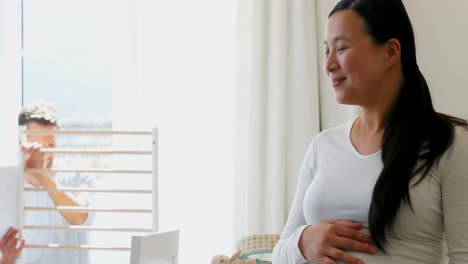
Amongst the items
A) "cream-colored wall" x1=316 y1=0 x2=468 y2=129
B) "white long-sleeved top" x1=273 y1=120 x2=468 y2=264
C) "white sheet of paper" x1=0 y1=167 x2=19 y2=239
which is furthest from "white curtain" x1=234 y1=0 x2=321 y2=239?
"white long-sleeved top" x1=273 y1=120 x2=468 y2=264

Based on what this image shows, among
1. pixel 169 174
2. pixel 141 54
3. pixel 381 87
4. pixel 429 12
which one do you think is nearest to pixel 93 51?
pixel 141 54

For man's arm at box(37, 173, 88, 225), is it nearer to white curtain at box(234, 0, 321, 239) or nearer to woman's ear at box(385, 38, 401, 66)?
Answer: white curtain at box(234, 0, 321, 239)

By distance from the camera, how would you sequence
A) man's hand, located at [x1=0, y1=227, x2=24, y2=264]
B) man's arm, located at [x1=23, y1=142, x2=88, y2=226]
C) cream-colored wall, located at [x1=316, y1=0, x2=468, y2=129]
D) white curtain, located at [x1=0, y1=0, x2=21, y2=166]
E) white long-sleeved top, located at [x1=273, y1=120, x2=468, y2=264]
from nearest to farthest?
white long-sleeved top, located at [x1=273, y1=120, x2=468, y2=264] < man's hand, located at [x1=0, y1=227, x2=24, y2=264] < cream-colored wall, located at [x1=316, y1=0, x2=468, y2=129] < man's arm, located at [x1=23, y1=142, x2=88, y2=226] < white curtain, located at [x1=0, y1=0, x2=21, y2=166]

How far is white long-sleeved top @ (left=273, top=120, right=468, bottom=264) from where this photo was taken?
1.17 m

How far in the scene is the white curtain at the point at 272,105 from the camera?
3.09 meters

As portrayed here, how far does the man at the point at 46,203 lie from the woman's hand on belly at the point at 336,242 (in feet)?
6.14

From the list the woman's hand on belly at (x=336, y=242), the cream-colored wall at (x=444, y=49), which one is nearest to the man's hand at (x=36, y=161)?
the cream-colored wall at (x=444, y=49)

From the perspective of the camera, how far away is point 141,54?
3.17 m

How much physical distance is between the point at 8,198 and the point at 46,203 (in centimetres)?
27

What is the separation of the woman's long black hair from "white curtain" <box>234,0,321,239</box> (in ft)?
5.84

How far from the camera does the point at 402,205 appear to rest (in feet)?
3.92

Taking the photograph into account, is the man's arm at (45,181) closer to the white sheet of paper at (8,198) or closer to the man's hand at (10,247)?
the white sheet of paper at (8,198)

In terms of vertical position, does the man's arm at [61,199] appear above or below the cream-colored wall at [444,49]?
below

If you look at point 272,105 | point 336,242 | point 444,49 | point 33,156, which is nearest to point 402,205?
point 336,242
